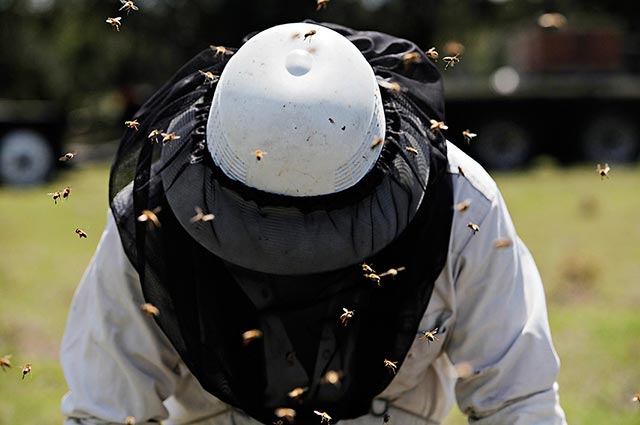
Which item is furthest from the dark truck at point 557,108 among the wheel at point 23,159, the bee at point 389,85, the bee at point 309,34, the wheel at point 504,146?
the bee at point 309,34

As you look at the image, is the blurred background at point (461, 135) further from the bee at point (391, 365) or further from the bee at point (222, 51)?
the bee at point (391, 365)

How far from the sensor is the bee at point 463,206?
7.44 feet

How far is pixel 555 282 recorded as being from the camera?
728 centimetres

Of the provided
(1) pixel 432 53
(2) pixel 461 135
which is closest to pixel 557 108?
(2) pixel 461 135

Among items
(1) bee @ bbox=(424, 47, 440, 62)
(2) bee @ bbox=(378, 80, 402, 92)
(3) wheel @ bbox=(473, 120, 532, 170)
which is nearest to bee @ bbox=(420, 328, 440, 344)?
(2) bee @ bbox=(378, 80, 402, 92)

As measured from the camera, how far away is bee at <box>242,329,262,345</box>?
218 cm

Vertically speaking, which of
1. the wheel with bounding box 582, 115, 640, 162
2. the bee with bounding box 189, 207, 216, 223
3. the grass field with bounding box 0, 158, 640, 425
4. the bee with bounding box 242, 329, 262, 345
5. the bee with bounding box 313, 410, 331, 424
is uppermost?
the bee with bounding box 189, 207, 216, 223

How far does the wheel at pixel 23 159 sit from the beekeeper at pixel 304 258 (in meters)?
13.8

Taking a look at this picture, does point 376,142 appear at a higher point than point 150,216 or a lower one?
higher

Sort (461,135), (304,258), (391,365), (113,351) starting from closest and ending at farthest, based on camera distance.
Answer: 1. (304,258)
2. (391,365)
3. (113,351)
4. (461,135)

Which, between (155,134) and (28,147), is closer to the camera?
(155,134)

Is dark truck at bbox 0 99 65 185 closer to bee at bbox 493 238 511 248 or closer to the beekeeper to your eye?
the beekeeper

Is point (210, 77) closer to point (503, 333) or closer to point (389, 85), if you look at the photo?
point (389, 85)

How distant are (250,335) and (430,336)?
0.43 meters
